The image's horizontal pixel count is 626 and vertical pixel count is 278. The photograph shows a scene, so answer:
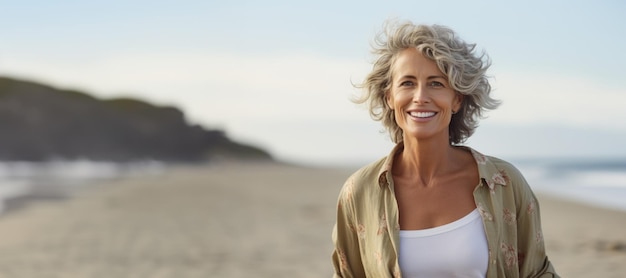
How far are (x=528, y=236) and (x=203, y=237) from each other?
817cm

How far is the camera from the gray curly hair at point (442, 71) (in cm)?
261

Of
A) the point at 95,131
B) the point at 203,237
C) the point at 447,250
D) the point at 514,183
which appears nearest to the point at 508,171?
the point at 514,183

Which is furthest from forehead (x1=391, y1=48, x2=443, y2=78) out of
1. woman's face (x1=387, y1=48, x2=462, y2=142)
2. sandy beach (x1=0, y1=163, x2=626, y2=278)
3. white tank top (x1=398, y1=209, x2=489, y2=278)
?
sandy beach (x1=0, y1=163, x2=626, y2=278)

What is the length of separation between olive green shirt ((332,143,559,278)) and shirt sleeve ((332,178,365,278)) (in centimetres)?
3

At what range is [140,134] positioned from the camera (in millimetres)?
69562

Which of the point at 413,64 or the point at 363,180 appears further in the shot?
the point at 363,180

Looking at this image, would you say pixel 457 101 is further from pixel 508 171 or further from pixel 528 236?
pixel 528 236

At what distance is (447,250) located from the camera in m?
2.64

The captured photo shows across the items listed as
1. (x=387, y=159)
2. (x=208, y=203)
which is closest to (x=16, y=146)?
(x=208, y=203)

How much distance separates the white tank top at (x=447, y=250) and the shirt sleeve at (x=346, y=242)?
25cm

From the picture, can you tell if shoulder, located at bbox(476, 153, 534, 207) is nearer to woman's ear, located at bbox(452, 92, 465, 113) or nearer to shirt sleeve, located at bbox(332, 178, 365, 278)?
woman's ear, located at bbox(452, 92, 465, 113)

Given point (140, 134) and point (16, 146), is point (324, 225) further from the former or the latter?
point (140, 134)

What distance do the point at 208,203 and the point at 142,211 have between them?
1927mm

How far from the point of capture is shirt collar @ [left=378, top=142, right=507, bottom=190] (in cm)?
267
